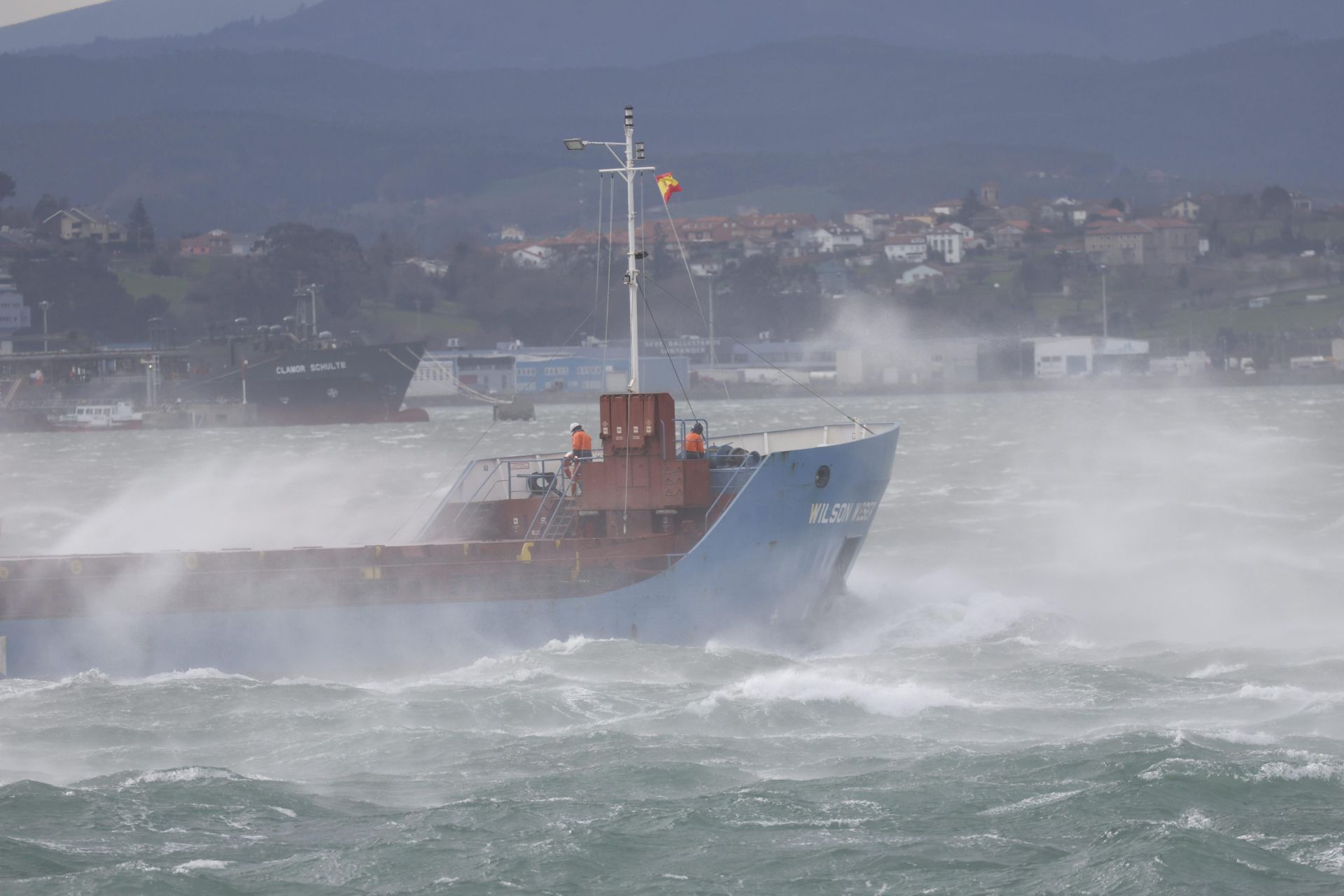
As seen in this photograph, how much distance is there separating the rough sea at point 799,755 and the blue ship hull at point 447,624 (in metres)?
0.37

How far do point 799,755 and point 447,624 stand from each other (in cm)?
688

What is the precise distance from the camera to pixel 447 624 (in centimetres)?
2111

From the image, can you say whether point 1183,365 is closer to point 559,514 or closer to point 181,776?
point 559,514

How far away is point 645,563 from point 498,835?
7.97m

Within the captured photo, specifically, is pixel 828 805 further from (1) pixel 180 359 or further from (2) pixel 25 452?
(1) pixel 180 359

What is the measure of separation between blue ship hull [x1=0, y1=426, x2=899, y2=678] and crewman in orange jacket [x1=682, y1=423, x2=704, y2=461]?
0.84 metres

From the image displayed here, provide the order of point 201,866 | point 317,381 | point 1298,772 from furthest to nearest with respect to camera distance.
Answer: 1. point 317,381
2. point 1298,772
3. point 201,866

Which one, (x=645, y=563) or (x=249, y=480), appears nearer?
(x=645, y=563)

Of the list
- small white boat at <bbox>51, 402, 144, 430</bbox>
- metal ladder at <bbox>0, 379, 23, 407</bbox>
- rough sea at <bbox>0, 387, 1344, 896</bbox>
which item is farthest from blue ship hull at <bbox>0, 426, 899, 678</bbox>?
metal ladder at <bbox>0, 379, 23, 407</bbox>

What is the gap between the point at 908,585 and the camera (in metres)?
26.3

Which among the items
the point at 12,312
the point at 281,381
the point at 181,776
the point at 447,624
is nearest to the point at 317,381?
the point at 281,381

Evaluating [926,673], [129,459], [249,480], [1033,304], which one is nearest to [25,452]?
[129,459]

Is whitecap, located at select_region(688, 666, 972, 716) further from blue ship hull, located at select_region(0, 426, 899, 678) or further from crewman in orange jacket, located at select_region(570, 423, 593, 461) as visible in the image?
crewman in orange jacket, located at select_region(570, 423, 593, 461)

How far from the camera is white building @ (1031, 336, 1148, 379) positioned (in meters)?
145
